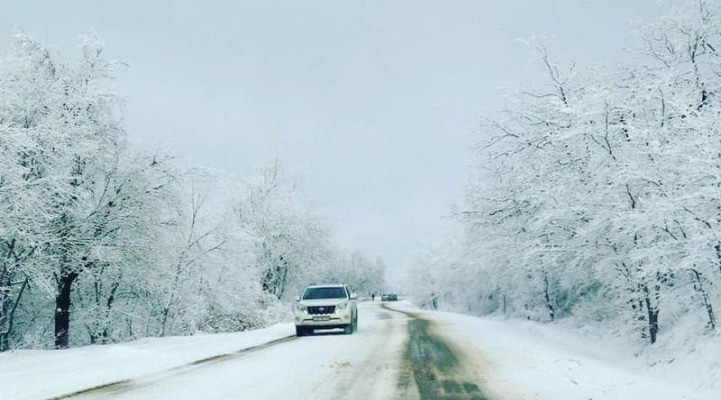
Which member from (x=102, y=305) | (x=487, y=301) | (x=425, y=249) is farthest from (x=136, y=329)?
(x=425, y=249)

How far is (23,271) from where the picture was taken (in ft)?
62.8

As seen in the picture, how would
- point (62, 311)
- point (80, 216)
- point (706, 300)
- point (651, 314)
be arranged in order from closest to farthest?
point (706, 300), point (651, 314), point (80, 216), point (62, 311)

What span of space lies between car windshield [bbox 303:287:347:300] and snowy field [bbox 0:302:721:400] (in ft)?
16.0

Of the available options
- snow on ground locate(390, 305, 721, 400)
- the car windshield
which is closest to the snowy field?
snow on ground locate(390, 305, 721, 400)

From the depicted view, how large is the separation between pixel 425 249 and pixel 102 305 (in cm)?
9547

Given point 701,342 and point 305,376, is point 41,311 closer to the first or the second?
point 305,376

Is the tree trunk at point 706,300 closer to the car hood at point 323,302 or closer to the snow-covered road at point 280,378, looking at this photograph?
the snow-covered road at point 280,378

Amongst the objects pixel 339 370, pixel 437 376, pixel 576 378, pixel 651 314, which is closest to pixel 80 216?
pixel 339 370

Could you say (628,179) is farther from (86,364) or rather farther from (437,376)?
(86,364)

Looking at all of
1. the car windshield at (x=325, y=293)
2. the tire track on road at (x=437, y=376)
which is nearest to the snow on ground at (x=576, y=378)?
the tire track on road at (x=437, y=376)

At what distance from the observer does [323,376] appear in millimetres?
11102

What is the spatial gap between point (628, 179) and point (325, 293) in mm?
11988

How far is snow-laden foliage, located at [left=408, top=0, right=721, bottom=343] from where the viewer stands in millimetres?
14109

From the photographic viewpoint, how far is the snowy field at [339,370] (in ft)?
31.4
